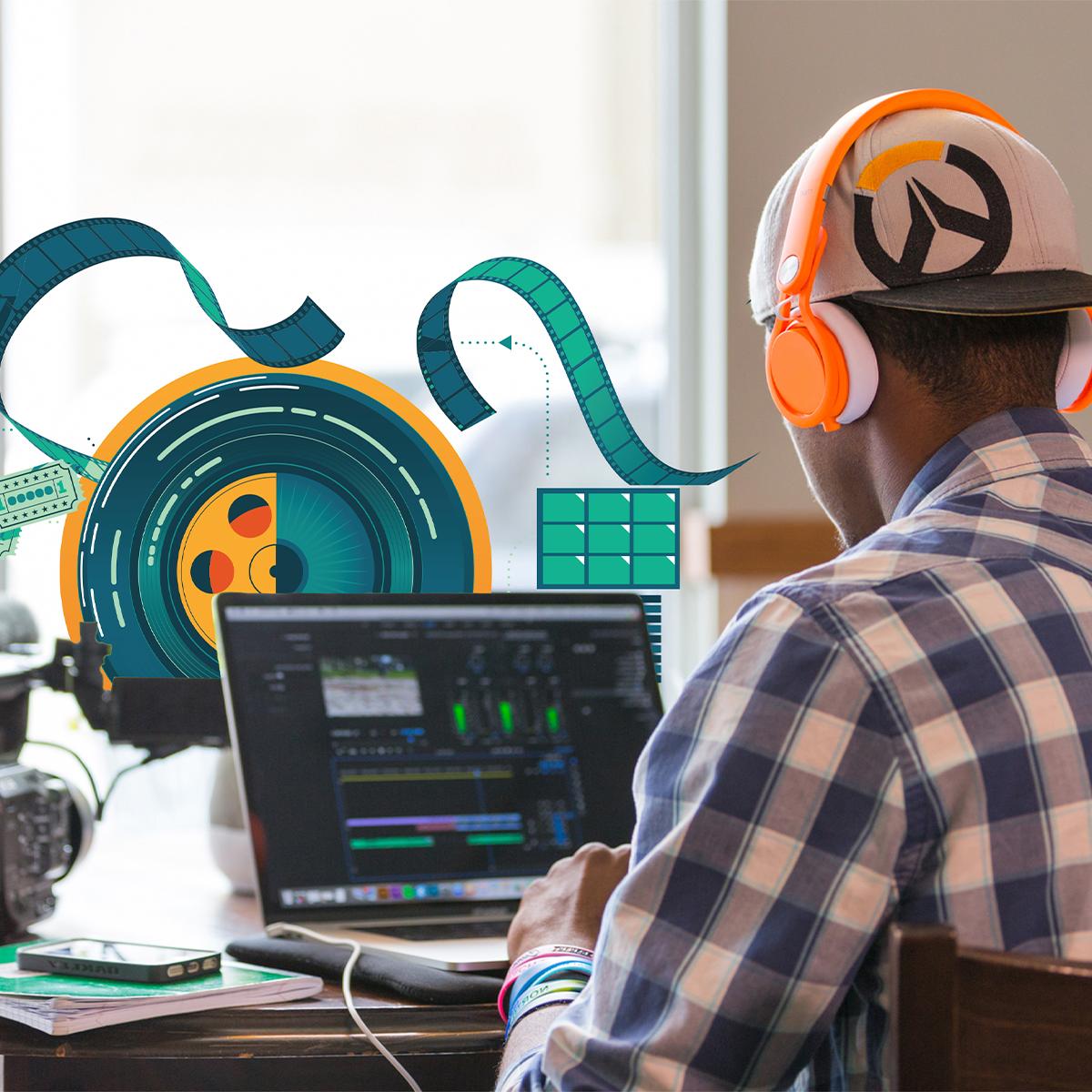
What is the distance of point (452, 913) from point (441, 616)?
10.7 inches

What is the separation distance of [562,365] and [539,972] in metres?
0.64

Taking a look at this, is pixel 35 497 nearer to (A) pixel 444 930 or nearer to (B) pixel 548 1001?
(A) pixel 444 930

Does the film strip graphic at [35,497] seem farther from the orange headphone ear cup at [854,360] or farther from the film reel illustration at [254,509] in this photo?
the orange headphone ear cup at [854,360]

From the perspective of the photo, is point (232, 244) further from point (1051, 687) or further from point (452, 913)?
point (1051, 687)

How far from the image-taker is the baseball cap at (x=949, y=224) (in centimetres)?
83

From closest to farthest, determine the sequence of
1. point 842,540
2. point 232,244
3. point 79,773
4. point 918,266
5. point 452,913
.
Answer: point 918,266 < point 842,540 < point 452,913 < point 79,773 < point 232,244

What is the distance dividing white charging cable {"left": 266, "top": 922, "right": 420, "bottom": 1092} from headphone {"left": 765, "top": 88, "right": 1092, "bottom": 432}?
537 millimetres

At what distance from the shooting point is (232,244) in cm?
200

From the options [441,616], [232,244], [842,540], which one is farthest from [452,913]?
[232,244]

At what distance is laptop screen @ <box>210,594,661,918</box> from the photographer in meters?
1.22

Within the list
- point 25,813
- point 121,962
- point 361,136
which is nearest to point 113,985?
point 121,962

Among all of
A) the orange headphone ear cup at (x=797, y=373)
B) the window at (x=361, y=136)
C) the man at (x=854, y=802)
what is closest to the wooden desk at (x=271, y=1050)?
the man at (x=854, y=802)

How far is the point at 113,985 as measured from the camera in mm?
1029

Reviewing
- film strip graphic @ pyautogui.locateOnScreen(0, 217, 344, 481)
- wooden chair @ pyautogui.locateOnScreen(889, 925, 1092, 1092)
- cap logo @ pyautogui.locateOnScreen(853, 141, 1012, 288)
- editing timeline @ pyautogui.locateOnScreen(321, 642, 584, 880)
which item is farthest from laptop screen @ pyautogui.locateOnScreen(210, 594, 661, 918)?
wooden chair @ pyautogui.locateOnScreen(889, 925, 1092, 1092)
